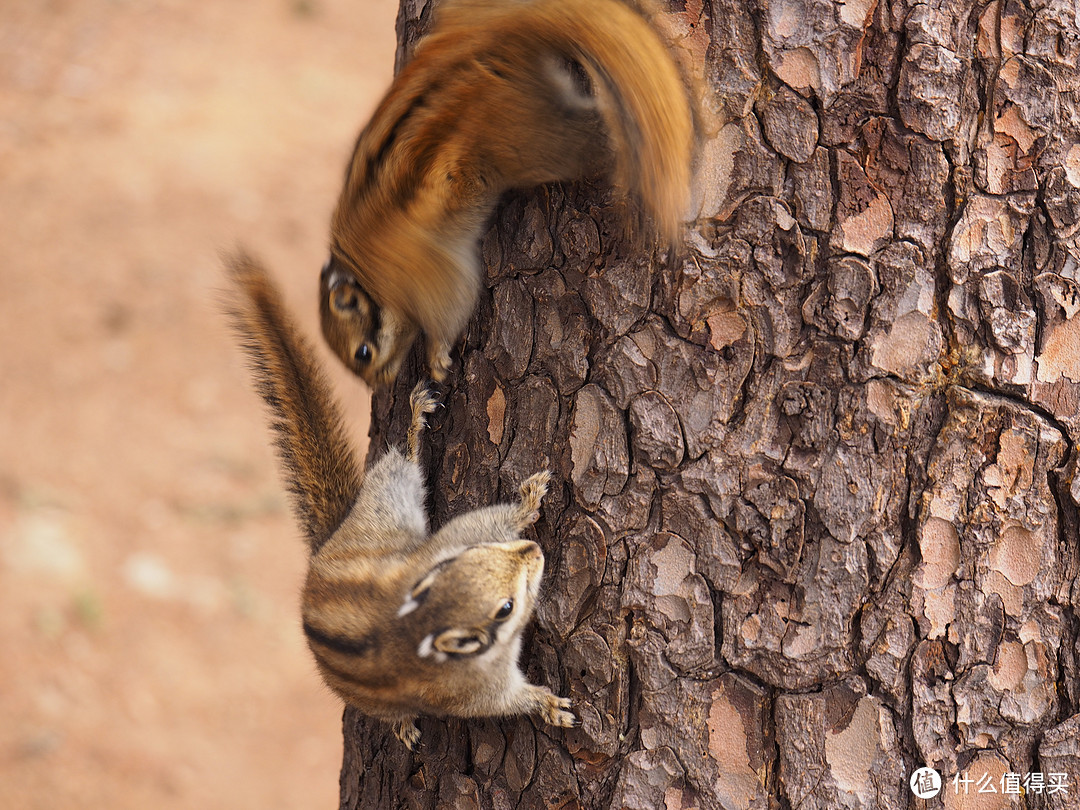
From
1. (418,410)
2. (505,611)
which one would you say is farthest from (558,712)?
(418,410)

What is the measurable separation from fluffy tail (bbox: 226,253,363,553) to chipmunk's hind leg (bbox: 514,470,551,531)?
501 millimetres

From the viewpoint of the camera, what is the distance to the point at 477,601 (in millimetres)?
1554

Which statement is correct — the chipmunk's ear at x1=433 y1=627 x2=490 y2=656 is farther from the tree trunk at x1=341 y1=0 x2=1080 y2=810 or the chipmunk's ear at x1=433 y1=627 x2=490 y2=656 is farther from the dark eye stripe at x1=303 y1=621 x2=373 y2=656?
the tree trunk at x1=341 y1=0 x2=1080 y2=810

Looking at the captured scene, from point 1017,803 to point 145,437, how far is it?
4.62 meters

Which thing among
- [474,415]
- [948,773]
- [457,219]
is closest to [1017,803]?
[948,773]

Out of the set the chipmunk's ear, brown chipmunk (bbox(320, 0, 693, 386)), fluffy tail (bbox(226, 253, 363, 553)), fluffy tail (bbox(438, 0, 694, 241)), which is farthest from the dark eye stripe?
fluffy tail (bbox(438, 0, 694, 241))

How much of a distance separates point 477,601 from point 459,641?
0.07 m

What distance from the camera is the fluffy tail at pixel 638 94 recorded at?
4.05ft

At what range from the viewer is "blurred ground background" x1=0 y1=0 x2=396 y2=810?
4141mm

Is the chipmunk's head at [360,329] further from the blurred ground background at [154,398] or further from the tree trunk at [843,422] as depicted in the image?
the blurred ground background at [154,398]

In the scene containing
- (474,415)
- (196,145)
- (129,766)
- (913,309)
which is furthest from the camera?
(196,145)

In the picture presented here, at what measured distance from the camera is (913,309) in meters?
1.28

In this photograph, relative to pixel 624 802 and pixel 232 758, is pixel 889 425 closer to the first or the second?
pixel 624 802

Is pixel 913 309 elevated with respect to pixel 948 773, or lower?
elevated
